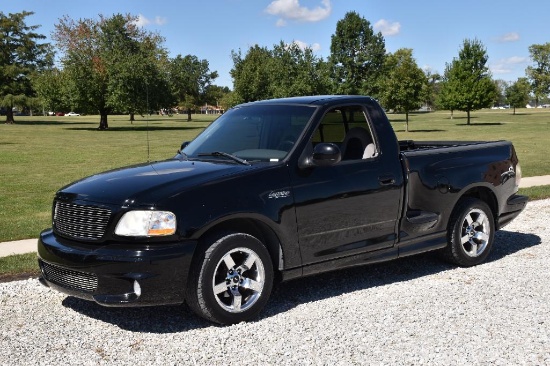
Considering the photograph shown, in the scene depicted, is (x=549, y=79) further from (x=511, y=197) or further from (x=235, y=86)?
(x=511, y=197)

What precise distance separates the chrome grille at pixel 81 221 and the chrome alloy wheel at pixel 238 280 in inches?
36.7

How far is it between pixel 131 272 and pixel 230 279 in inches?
31.6

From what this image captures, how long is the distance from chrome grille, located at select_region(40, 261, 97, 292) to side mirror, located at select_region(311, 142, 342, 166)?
2055mm

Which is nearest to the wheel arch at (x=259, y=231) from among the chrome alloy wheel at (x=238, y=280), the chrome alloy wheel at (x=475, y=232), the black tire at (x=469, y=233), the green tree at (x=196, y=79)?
the chrome alloy wheel at (x=238, y=280)

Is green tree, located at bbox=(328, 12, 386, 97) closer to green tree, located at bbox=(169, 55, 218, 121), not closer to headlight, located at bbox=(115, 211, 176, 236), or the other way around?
green tree, located at bbox=(169, 55, 218, 121)

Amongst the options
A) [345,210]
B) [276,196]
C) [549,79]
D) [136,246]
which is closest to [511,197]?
[345,210]

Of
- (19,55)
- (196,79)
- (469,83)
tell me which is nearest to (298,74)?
(469,83)

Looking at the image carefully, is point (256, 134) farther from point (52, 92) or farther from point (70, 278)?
point (52, 92)

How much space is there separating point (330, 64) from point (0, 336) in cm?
7084

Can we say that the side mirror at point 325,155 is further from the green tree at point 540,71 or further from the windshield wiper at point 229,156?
the green tree at point 540,71

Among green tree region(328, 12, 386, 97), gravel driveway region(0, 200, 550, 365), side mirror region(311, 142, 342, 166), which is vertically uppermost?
green tree region(328, 12, 386, 97)

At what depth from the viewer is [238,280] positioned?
504 cm

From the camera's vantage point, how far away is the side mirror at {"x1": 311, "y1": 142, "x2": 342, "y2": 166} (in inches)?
213

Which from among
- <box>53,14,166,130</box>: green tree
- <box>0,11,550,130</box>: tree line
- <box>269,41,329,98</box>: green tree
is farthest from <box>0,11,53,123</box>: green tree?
<box>269,41,329,98</box>: green tree
